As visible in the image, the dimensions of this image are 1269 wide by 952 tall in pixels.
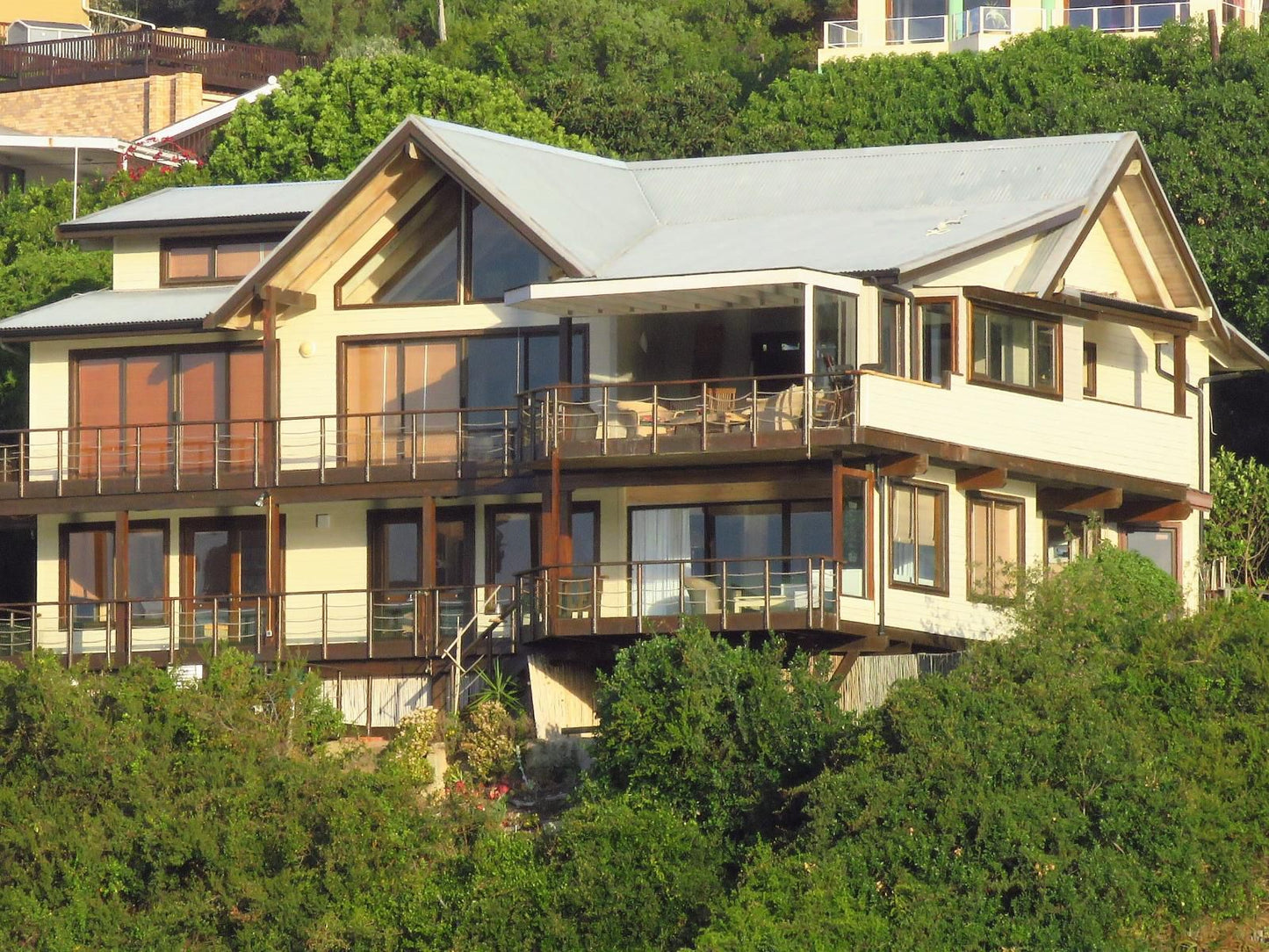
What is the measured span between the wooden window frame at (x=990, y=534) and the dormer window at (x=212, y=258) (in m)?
13.4

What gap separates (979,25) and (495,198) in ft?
106

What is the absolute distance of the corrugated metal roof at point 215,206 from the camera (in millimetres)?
49469

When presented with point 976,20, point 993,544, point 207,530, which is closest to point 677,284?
point 993,544

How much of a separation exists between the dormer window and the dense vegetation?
11456 millimetres

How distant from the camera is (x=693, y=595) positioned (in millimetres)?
41531

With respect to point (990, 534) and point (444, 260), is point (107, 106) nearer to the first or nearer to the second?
point (444, 260)

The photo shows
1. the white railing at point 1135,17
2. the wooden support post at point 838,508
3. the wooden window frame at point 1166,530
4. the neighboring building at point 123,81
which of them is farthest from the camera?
the neighboring building at point 123,81

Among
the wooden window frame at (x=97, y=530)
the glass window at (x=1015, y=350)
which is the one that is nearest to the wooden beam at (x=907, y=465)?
the glass window at (x=1015, y=350)

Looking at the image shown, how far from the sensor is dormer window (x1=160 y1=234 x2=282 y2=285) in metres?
49.8

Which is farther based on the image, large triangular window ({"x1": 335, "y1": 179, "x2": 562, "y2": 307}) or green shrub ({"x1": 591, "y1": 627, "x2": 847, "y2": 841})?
large triangular window ({"x1": 335, "y1": 179, "x2": 562, "y2": 307})

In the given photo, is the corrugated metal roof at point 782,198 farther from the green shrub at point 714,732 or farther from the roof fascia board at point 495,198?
the green shrub at point 714,732

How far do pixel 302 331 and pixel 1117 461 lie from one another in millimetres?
13451

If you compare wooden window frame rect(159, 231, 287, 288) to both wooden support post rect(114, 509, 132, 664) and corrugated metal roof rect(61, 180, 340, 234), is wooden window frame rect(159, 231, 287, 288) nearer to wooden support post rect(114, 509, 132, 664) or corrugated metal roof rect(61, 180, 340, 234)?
corrugated metal roof rect(61, 180, 340, 234)

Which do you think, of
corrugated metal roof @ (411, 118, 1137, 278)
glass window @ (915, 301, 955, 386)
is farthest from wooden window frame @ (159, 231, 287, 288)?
glass window @ (915, 301, 955, 386)
